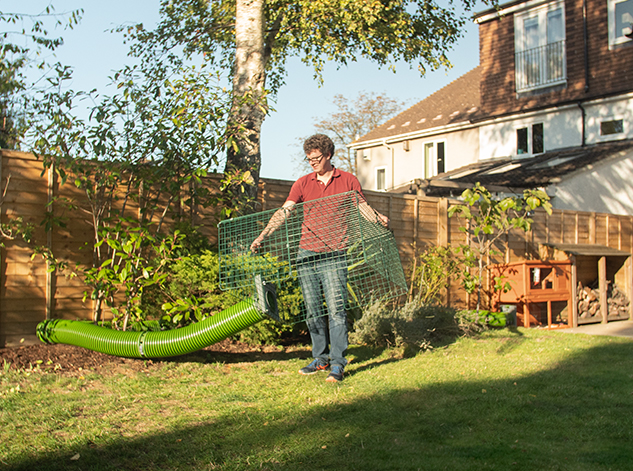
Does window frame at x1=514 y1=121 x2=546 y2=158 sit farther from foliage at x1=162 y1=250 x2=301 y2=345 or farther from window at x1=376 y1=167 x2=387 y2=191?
foliage at x1=162 y1=250 x2=301 y2=345

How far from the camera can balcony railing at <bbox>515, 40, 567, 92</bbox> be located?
16.7 meters

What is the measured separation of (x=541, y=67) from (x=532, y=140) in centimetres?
231

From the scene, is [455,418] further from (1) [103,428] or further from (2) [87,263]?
(2) [87,263]

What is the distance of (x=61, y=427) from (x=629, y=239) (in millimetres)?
12623

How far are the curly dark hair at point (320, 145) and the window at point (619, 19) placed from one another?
1439 cm

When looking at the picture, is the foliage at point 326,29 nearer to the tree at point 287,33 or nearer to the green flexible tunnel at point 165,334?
the tree at point 287,33

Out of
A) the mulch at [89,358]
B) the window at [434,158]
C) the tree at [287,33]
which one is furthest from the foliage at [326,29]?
the window at [434,158]

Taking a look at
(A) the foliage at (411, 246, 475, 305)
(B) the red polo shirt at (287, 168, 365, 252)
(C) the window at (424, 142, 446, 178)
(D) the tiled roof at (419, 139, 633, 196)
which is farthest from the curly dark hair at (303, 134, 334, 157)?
(C) the window at (424, 142, 446, 178)

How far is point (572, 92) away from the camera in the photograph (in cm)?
1623

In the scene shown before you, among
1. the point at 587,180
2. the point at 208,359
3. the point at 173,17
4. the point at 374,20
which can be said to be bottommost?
the point at 208,359

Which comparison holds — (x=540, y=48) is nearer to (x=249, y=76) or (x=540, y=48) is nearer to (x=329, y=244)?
(x=249, y=76)

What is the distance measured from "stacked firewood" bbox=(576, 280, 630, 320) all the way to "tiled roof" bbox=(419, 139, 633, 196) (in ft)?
9.45

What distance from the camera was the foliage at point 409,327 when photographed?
584 cm

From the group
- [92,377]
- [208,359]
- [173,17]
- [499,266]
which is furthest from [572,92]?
[92,377]
